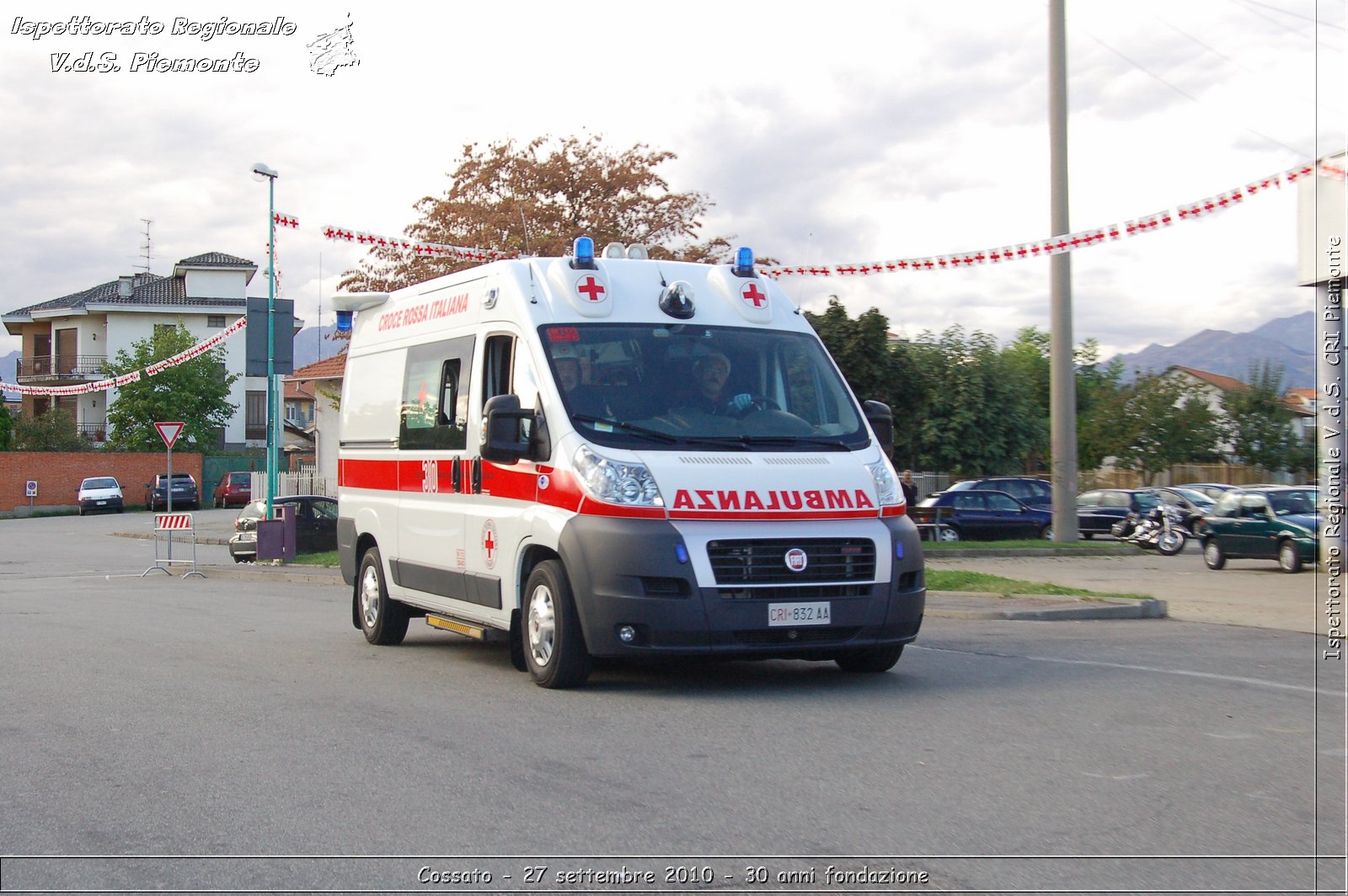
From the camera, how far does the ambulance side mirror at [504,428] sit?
8266 mm

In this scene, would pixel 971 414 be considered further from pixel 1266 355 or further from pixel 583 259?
pixel 583 259

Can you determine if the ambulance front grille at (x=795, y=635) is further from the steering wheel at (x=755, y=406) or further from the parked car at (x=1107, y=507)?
the parked car at (x=1107, y=507)

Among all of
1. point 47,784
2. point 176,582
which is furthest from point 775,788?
point 176,582

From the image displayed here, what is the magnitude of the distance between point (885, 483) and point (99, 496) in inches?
2109

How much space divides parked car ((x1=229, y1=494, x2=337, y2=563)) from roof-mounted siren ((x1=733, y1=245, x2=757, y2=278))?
1789cm

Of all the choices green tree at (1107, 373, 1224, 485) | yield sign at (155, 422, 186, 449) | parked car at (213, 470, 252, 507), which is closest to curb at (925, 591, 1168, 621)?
yield sign at (155, 422, 186, 449)

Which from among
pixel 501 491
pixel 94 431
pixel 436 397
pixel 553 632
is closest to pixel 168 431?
pixel 436 397

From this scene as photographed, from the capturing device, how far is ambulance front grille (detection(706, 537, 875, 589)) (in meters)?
7.84

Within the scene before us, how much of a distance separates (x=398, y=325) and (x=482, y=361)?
6.45ft

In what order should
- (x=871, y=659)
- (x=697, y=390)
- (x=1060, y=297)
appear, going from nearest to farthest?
(x=697, y=390) < (x=871, y=659) < (x=1060, y=297)

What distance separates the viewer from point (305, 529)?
25.9 meters

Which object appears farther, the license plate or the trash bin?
the trash bin

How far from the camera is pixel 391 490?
1087cm

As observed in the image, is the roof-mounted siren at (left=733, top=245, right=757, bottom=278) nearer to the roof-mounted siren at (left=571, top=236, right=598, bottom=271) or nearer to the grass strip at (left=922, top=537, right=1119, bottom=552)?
the roof-mounted siren at (left=571, top=236, right=598, bottom=271)
